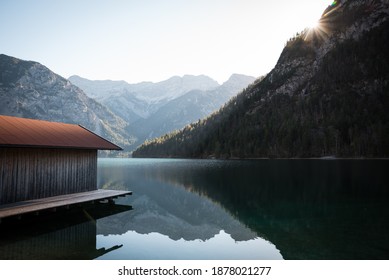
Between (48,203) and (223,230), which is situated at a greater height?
(48,203)

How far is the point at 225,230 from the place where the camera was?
18578mm

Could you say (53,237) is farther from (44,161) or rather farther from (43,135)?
(43,135)

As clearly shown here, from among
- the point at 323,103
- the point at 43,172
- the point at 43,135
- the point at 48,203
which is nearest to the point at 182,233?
the point at 48,203

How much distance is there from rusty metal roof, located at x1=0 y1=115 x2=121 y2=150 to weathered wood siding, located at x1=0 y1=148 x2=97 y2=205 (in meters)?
0.76

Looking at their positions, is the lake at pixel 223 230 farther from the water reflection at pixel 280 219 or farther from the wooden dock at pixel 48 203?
the wooden dock at pixel 48 203

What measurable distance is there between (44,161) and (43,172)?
80 cm

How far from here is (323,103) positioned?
154125mm

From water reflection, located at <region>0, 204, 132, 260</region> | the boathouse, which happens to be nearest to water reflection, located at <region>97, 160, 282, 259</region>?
water reflection, located at <region>0, 204, 132, 260</region>

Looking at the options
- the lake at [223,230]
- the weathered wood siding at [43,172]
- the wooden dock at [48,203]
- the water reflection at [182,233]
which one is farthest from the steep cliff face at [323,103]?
the wooden dock at [48,203]

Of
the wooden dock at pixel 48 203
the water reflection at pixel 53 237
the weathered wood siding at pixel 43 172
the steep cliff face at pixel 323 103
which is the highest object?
the steep cliff face at pixel 323 103

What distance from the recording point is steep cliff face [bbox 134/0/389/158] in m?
130

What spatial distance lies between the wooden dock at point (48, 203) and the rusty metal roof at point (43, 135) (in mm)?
3811

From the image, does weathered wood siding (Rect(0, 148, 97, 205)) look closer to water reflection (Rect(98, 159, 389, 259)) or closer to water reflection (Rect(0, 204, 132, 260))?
water reflection (Rect(0, 204, 132, 260))

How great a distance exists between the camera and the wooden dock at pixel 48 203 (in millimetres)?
17328
